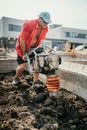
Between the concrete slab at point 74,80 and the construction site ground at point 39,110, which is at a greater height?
the concrete slab at point 74,80

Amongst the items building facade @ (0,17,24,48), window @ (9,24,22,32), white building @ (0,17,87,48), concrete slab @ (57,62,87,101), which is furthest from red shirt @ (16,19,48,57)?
window @ (9,24,22,32)

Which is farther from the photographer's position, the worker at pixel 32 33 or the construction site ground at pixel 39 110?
the worker at pixel 32 33

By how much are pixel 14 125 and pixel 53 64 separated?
52.9 inches

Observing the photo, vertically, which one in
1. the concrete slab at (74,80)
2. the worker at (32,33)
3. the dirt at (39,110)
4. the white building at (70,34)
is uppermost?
the white building at (70,34)

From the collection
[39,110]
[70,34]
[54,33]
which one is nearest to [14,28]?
[54,33]

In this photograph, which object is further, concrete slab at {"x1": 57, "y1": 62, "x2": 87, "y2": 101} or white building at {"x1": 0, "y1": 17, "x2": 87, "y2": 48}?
white building at {"x1": 0, "y1": 17, "x2": 87, "y2": 48}

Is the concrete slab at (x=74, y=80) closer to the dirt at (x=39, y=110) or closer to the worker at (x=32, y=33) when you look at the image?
the dirt at (x=39, y=110)

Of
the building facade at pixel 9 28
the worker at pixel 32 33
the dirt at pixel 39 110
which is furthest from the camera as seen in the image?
the building facade at pixel 9 28

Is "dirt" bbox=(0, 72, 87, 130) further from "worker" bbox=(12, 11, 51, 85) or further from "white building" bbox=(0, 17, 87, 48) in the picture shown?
"white building" bbox=(0, 17, 87, 48)

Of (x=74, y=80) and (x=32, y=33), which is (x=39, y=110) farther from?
(x=32, y=33)

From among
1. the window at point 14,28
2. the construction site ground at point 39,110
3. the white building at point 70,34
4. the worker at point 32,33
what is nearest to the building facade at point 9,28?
the window at point 14,28

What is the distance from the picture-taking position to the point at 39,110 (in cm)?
339

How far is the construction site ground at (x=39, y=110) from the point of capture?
286 centimetres

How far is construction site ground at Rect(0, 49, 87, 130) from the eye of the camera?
286 centimetres
